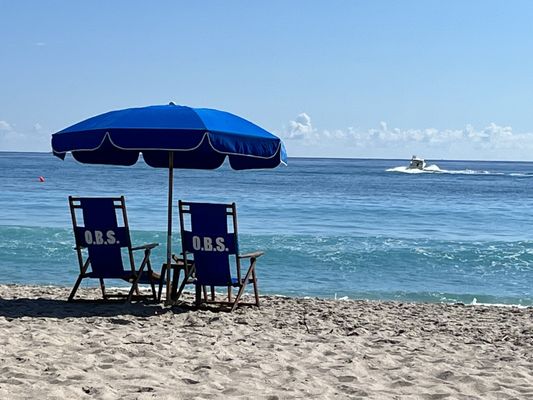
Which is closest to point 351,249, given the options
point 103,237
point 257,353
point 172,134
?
point 103,237

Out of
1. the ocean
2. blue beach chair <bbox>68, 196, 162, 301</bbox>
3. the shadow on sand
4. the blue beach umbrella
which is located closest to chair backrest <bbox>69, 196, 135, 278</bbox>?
blue beach chair <bbox>68, 196, 162, 301</bbox>

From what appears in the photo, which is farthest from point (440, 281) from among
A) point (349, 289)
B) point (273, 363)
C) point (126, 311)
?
point (273, 363)

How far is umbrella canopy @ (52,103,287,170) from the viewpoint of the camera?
21.7 ft

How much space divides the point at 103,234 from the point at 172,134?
4.70 feet

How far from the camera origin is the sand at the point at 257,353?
4449 mm

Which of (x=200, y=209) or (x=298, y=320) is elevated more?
(x=200, y=209)

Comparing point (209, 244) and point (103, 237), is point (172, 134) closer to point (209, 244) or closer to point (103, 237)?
point (209, 244)

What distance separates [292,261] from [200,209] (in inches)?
266

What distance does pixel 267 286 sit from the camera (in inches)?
448

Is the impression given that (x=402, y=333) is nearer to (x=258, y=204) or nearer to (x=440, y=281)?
(x=440, y=281)

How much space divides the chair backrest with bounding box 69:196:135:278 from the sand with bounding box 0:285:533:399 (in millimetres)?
413

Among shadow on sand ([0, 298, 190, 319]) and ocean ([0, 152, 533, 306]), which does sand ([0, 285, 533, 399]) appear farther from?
ocean ([0, 152, 533, 306])

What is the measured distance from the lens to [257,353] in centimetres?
547

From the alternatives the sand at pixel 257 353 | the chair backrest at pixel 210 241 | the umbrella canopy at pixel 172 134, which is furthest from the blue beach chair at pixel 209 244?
the umbrella canopy at pixel 172 134
